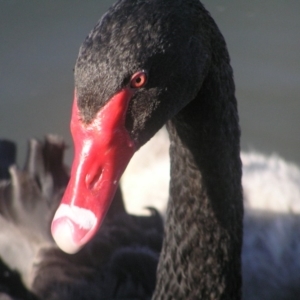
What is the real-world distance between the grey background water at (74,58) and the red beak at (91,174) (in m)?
1.94

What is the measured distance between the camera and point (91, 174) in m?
1.21

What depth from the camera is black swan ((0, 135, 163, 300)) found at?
2033mm

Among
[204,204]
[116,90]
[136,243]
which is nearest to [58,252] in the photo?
[136,243]

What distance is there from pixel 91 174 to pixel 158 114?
20cm

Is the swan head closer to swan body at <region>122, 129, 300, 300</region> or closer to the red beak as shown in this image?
the red beak

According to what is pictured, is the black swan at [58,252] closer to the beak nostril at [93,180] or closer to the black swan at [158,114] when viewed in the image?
the black swan at [158,114]

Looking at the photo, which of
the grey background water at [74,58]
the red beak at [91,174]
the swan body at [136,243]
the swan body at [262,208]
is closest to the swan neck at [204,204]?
the red beak at [91,174]

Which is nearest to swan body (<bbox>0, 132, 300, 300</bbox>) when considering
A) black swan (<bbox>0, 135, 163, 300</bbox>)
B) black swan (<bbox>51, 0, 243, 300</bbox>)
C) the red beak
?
black swan (<bbox>0, 135, 163, 300</bbox>)

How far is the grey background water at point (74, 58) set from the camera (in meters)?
3.25

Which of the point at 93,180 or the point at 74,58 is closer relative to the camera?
the point at 93,180

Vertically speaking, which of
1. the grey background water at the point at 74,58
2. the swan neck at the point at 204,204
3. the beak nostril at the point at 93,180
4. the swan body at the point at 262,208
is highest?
the grey background water at the point at 74,58

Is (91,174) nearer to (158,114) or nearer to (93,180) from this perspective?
(93,180)

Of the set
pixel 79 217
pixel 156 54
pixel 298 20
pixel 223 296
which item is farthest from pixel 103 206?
pixel 298 20

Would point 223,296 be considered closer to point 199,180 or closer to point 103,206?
point 199,180
